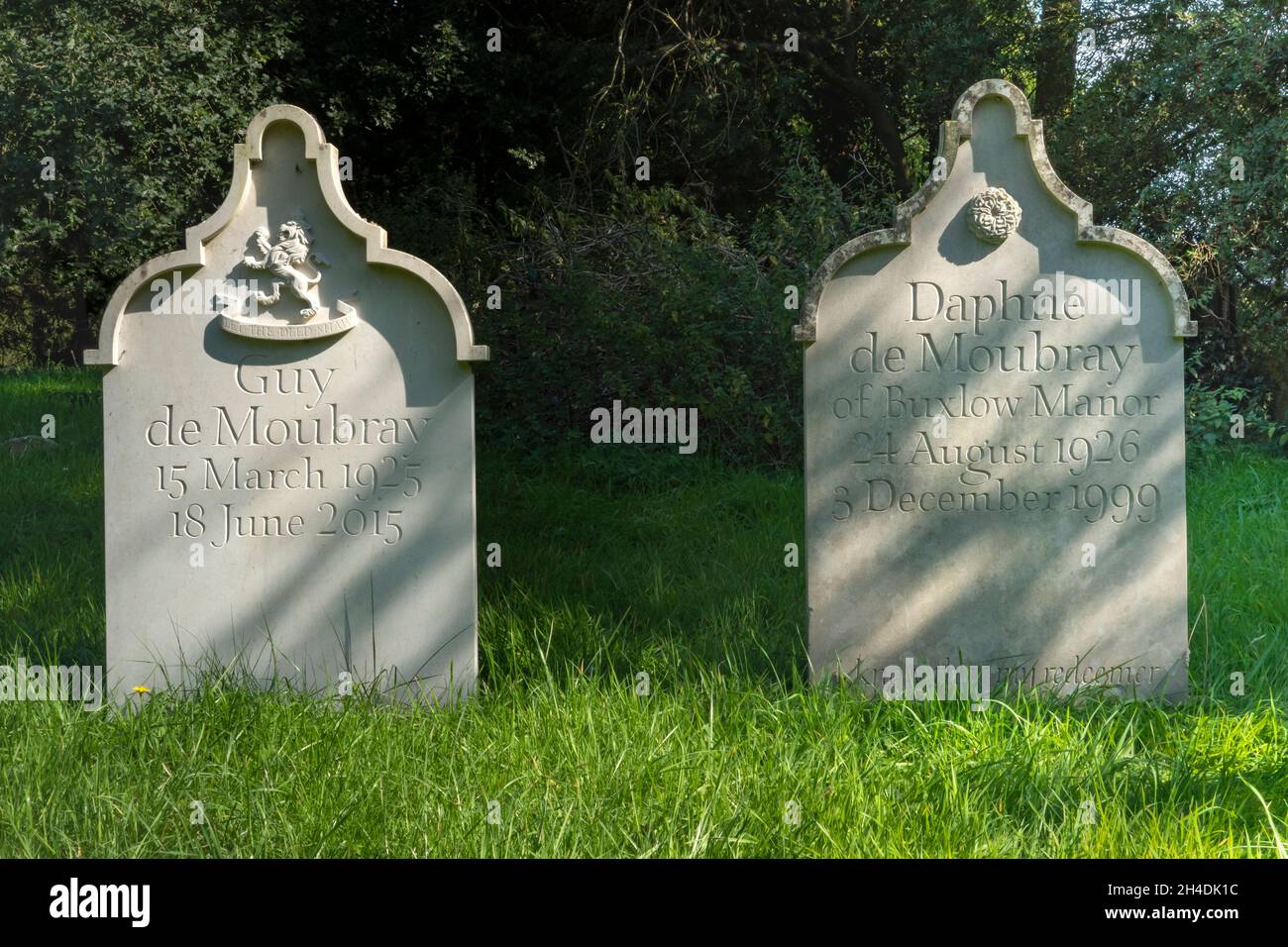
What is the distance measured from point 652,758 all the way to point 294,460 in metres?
2.06

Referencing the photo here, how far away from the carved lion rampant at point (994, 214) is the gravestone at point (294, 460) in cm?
215

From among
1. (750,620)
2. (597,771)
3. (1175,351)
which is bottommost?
(597,771)

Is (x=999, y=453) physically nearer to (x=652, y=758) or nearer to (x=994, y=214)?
(x=994, y=214)

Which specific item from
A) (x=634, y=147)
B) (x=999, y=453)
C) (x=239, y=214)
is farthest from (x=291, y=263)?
(x=634, y=147)

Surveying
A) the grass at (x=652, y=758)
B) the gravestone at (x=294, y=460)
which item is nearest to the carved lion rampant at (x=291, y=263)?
the gravestone at (x=294, y=460)

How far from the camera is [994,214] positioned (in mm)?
4594

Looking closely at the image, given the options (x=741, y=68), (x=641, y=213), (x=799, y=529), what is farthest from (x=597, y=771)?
(x=741, y=68)

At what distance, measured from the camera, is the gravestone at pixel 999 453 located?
4.64 meters

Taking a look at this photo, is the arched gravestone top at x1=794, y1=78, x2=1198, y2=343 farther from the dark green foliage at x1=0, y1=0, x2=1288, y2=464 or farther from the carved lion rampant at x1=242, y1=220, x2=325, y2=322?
the dark green foliage at x1=0, y1=0, x2=1288, y2=464

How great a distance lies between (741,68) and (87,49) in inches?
261

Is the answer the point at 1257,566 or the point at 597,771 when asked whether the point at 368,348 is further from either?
the point at 1257,566

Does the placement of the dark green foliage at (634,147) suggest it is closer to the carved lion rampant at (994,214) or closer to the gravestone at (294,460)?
the carved lion rampant at (994,214)

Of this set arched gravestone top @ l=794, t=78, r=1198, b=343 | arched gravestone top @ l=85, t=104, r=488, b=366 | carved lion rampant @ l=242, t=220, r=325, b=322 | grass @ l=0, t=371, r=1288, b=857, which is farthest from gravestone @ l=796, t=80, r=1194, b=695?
carved lion rampant @ l=242, t=220, r=325, b=322

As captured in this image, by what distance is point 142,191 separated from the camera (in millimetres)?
9992
